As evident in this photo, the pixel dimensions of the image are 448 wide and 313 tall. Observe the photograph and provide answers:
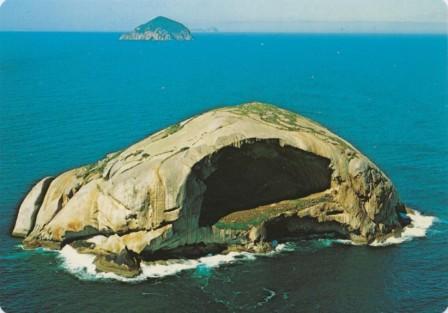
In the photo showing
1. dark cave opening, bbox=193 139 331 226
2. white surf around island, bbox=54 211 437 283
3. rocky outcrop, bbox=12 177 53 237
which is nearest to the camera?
white surf around island, bbox=54 211 437 283

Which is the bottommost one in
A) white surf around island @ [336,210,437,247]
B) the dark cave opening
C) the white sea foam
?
the white sea foam

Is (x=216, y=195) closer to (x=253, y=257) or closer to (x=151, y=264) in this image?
(x=253, y=257)

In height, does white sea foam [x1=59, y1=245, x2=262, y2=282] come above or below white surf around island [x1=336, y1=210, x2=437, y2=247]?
below

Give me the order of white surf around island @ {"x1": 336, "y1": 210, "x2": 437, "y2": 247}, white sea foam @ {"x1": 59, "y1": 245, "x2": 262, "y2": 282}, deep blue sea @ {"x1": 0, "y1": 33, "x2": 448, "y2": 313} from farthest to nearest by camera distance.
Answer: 1. white surf around island @ {"x1": 336, "y1": 210, "x2": 437, "y2": 247}
2. white sea foam @ {"x1": 59, "y1": 245, "x2": 262, "y2": 282}
3. deep blue sea @ {"x1": 0, "y1": 33, "x2": 448, "y2": 313}

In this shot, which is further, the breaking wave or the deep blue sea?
the breaking wave

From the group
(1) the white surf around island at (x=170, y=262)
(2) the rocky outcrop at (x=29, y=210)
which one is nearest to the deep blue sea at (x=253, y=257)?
(1) the white surf around island at (x=170, y=262)

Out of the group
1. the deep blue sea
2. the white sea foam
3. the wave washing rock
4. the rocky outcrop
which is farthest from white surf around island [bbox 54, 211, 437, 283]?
the rocky outcrop

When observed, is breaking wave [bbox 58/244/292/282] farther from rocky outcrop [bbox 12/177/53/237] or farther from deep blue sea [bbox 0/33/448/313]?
rocky outcrop [bbox 12/177/53/237]

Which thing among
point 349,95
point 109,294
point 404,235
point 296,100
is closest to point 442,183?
point 404,235
